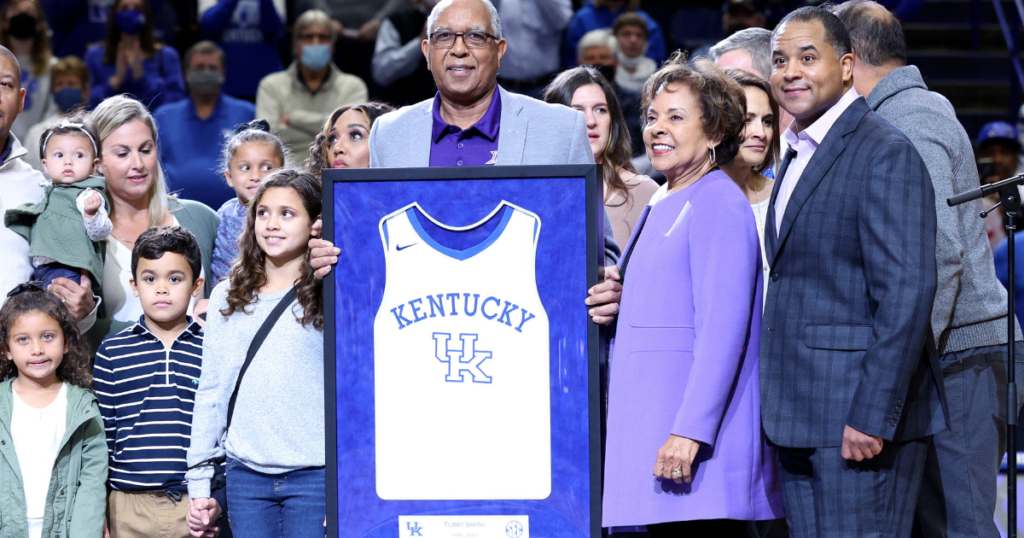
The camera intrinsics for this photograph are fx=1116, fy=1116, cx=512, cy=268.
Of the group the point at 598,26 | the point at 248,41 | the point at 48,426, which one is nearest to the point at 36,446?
the point at 48,426

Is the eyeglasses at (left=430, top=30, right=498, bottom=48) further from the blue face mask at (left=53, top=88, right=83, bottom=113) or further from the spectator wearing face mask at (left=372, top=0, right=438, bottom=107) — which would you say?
the blue face mask at (left=53, top=88, right=83, bottom=113)

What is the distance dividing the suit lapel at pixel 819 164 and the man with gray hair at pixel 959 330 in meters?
0.59

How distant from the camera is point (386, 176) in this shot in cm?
299

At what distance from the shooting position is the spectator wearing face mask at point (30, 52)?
24.4ft

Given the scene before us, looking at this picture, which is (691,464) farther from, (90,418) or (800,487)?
(90,418)

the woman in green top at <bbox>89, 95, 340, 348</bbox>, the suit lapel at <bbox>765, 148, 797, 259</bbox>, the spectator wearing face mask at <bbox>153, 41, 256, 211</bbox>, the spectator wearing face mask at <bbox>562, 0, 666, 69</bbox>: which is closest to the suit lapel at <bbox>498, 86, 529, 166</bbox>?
the suit lapel at <bbox>765, 148, 797, 259</bbox>

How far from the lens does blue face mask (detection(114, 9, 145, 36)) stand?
7.42 meters

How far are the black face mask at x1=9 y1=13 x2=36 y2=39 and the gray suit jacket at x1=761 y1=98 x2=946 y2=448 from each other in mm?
6177

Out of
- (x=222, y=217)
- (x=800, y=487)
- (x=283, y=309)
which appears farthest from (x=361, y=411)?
(x=222, y=217)

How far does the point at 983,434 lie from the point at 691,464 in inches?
45.4

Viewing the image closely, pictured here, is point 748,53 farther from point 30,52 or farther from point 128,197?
point 30,52

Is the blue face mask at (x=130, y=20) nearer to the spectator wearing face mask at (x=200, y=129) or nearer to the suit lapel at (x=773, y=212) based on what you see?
the spectator wearing face mask at (x=200, y=129)

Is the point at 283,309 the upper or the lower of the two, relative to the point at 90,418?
upper

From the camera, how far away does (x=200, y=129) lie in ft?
23.0
